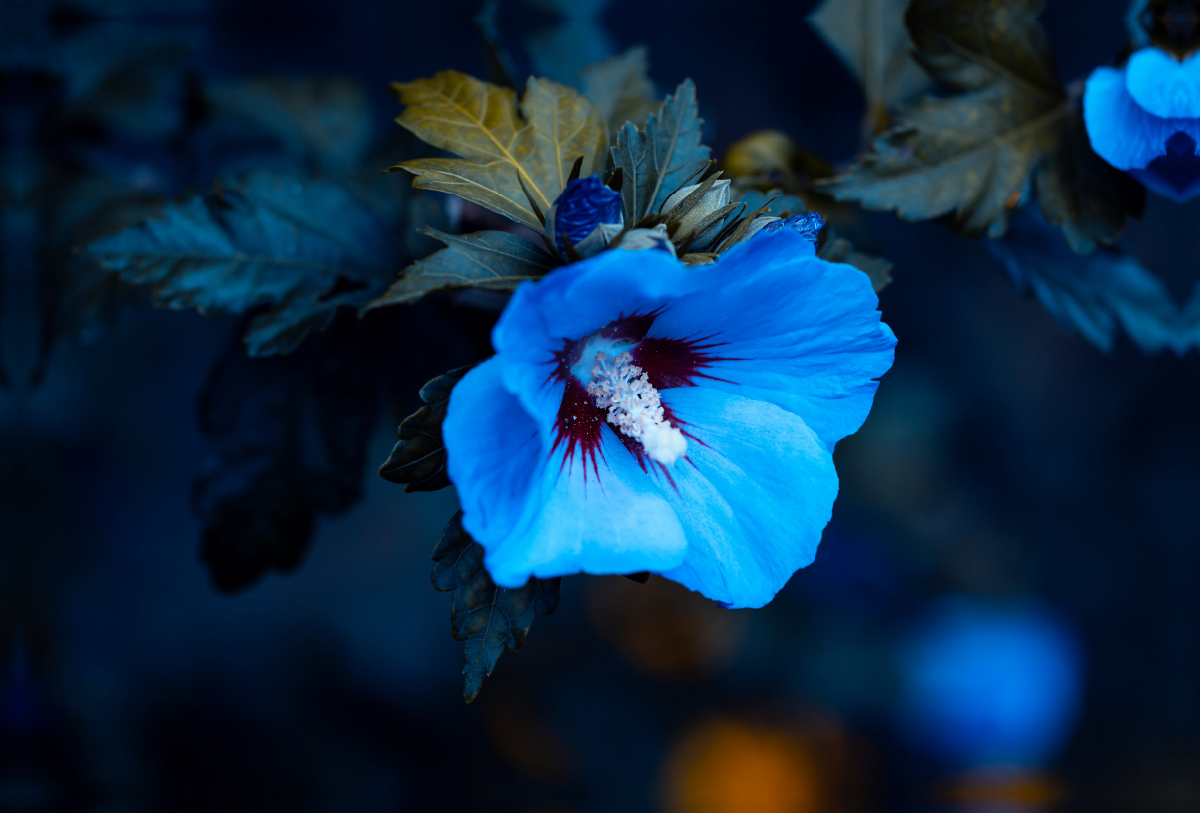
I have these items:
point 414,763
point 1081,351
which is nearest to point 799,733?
point 414,763

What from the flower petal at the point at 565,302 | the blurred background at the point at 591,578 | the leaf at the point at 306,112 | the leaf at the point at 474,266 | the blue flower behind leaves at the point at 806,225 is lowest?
the blurred background at the point at 591,578

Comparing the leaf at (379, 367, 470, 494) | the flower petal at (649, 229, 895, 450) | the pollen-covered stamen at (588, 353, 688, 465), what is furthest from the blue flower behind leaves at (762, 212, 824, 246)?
the leaf at (379, 367, 470, 494)

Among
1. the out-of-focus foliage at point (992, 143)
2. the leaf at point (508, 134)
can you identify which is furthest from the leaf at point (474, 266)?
the out-of-focus foliage at point (992, 143)

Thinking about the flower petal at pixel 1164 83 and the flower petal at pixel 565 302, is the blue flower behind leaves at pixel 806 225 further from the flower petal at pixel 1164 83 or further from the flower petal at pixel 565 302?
the flower petal at pixel 1164 83

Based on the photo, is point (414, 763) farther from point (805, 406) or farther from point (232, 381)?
point (805, 406)

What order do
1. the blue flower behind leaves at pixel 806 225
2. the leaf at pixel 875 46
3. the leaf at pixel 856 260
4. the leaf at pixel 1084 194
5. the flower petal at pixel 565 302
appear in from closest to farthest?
1. the flower petal at pixel 565 302
2. the blue flower behind leaves at pixel 806 225
3. the leaf at pixel 856 260
4. the leaf at pixel 1084 194
5. the leaf at pixel 875 46

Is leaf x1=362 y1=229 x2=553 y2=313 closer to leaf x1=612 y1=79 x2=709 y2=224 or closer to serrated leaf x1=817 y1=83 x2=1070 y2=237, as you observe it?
leaf x1=612 y1=79 x2=709 y2=224
